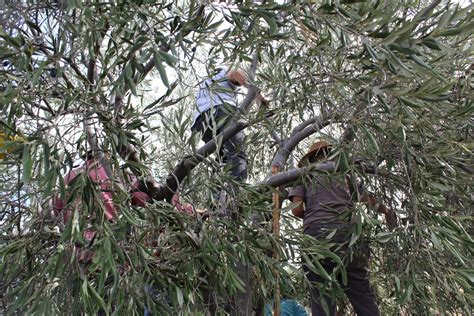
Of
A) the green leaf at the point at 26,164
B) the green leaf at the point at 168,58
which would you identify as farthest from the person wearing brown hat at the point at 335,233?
the green leaf at the point at 26,164

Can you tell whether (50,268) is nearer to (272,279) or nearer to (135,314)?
(135,314)

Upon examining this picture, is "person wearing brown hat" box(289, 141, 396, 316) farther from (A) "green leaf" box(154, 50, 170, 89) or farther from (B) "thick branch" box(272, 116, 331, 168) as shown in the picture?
(A) "green leaf" box(154, 50, 170, 89)

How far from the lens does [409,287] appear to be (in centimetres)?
236

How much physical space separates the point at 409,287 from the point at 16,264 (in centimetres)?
158

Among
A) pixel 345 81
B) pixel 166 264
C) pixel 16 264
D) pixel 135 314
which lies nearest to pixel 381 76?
pixel 345 81

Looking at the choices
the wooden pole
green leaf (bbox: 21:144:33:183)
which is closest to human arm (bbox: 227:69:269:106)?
the wooden pole

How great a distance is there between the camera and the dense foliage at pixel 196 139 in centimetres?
195

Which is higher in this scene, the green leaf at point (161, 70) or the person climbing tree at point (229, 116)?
the person climbing tree at point (229, 116)

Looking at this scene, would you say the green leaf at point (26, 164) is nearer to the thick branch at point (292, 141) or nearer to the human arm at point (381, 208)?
the human arm at point (381, 208)

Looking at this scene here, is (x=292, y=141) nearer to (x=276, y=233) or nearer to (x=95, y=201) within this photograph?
(x=276, y=233)

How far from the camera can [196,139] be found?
2662 millimetres

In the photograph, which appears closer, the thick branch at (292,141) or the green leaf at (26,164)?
the green leaf at (26,164)

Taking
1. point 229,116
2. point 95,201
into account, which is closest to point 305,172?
point 229,116

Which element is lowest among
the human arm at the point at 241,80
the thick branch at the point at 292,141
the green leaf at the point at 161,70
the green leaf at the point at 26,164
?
the green leaf at the point at 26,164
